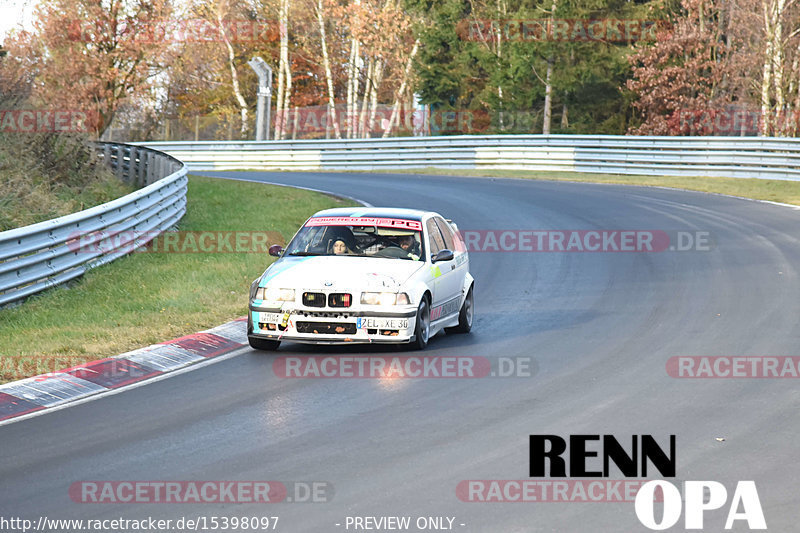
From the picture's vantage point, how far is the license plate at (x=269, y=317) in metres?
11.3

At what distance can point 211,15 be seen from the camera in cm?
6325

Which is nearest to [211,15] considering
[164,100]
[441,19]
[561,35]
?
[164,100]

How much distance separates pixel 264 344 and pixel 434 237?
8.23 feet

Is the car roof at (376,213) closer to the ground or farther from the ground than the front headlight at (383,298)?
farther from the ground

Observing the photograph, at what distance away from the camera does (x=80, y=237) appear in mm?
15086

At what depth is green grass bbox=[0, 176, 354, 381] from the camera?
438 inches

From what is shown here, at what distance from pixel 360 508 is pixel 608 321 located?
751 centimetres

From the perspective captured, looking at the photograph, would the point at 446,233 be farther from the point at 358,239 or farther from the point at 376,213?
the point at 358,239

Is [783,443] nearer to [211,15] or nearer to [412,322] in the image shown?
[412,322]

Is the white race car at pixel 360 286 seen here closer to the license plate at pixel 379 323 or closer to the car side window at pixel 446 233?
the license plate at pixel 379 323

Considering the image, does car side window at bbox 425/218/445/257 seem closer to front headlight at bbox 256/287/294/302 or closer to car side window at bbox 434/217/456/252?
car side window at bbox 434/217/456/252

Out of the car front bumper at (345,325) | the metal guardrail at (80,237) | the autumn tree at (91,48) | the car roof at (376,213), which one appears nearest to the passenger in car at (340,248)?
the car roof at (376,213)

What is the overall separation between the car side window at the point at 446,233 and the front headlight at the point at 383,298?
215 cm

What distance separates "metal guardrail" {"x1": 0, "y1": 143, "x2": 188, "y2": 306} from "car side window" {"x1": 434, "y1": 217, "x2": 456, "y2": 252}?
4884 millimetres
